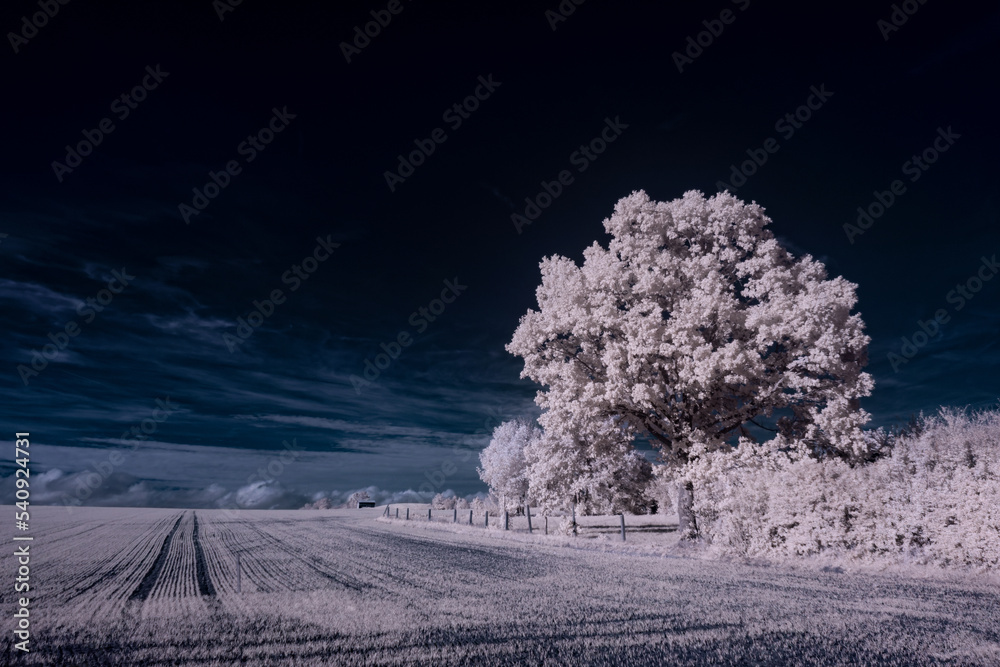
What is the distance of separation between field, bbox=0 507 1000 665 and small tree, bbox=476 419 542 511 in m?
32.8

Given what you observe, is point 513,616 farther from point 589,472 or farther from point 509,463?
point 509,463

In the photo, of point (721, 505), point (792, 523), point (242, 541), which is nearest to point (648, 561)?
point (721, 505)

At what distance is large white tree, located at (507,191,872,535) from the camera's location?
1636 centimetres

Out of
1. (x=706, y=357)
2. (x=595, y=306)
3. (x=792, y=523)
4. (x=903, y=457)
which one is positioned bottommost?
(x=792, y=523)

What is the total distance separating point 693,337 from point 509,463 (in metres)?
33.7

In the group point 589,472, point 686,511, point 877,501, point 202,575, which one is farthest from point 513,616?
point 589,472

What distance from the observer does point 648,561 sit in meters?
14.9

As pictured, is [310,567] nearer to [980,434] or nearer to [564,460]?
[564,460]

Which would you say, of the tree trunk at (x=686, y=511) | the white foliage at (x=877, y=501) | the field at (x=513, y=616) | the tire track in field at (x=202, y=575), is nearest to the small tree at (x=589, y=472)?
the tree trunk at (x=686, y=511)

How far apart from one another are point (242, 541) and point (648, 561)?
71.9 ft

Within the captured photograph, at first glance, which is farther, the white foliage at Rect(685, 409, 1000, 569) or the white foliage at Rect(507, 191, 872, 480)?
the white foliage at Rect(507, 191, 872, 480)

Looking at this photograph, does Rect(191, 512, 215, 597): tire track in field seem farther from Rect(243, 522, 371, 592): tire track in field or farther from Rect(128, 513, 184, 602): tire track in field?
Rect(243, 522, 371, 592): tire track in field

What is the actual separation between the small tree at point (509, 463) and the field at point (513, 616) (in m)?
32.8

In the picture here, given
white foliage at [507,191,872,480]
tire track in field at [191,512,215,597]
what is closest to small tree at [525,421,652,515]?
white foliage at [507,191,872,480]
